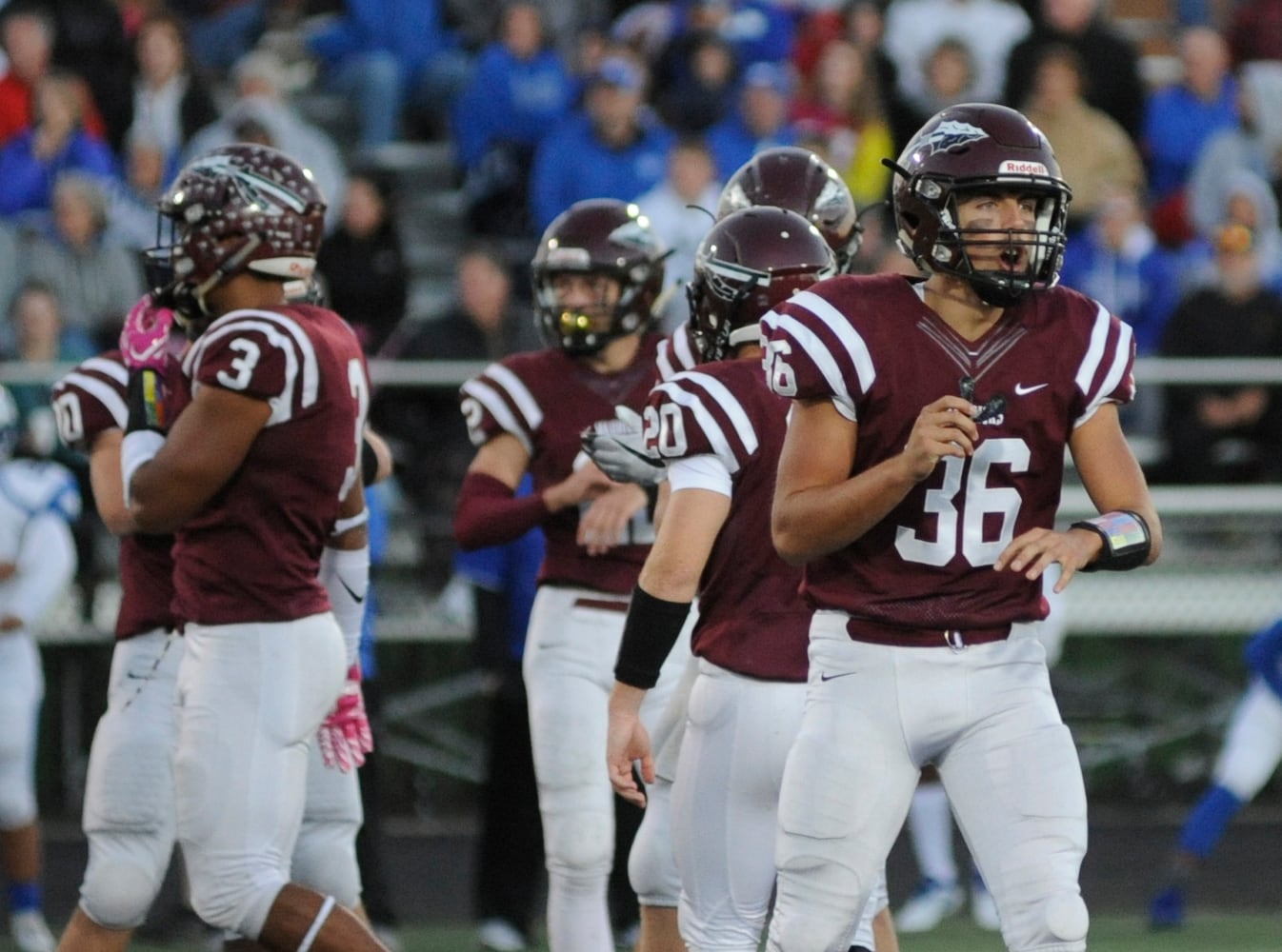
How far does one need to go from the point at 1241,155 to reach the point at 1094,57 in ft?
2.86

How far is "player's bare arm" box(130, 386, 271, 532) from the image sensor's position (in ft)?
13.6

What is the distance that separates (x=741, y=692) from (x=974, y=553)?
64cm

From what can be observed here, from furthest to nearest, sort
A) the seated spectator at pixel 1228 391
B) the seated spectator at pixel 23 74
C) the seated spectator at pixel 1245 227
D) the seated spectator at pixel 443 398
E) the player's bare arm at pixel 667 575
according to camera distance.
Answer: the seated spectator at pixel 23 74 < the seated spectator at pixel 1245 227 < the seated spectator at pixel 1228 391 < the seated spectator at pixel 443 398 < the player's bare arm at pixel 667 575

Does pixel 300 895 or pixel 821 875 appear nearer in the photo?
→ pixel 821 875

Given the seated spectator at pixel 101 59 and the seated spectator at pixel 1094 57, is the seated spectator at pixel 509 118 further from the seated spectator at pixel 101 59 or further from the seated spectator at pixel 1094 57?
the seated spectator at pixel 1094 57

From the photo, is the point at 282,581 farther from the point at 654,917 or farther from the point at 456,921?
the point at 456,921

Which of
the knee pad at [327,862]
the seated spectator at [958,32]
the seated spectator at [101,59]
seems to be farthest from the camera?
the seated spectator at [958,32]

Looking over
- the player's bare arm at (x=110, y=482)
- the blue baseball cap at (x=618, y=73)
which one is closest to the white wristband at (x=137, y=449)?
the player's bare arm at (x=110, y=482)

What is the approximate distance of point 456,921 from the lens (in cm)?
709

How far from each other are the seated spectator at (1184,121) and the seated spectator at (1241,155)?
89 millimetres

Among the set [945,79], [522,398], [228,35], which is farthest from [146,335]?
[228,35]

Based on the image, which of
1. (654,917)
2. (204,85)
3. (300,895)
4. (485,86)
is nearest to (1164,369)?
(485,86)

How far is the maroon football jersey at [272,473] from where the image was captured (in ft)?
13.7

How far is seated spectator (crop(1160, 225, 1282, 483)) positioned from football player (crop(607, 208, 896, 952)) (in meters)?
5.51
